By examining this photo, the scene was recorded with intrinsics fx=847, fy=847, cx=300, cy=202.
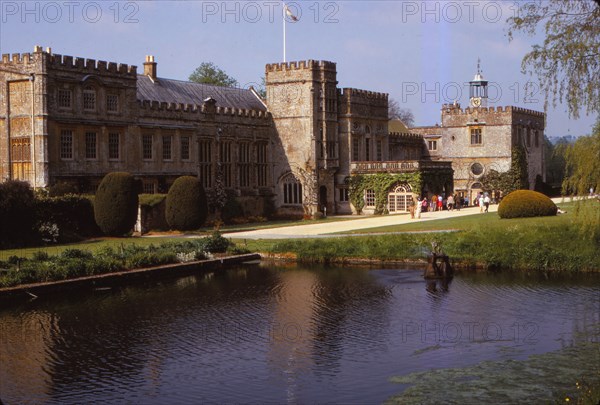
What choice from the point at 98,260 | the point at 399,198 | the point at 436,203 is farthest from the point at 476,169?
the point at 98,260

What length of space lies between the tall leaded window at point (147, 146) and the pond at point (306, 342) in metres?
18.9

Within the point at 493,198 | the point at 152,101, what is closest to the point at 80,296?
the point at 152,101

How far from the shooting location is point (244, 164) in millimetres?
48688

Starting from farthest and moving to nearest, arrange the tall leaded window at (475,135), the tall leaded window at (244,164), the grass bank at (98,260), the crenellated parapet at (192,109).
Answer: the tall leaded window at (475,135), the tall leaded window at (244,164), the crenellated parapet at (192,109), the grass bank at (98,260)

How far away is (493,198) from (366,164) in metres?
12.4

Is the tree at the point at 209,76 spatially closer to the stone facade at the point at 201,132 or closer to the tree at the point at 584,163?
the stone facade at the point at 201,132

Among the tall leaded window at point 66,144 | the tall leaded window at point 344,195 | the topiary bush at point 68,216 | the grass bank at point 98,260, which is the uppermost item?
the tall leaded window at point 66,144

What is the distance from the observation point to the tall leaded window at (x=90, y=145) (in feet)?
129

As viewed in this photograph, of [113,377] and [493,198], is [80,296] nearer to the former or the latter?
[113,377]

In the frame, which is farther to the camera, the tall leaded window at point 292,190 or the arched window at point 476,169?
the arched window at point 476,169

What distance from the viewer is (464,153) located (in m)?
60.6

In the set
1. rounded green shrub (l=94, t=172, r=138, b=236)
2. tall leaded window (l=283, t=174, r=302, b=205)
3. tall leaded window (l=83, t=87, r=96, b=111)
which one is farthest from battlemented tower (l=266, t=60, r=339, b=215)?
rounded green shrub (l=94, t=172, r=138, b=236)

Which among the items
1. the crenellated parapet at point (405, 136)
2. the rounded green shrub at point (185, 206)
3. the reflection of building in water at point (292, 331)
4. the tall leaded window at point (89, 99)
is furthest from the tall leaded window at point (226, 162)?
the reflection of building in water at point (292, 331)

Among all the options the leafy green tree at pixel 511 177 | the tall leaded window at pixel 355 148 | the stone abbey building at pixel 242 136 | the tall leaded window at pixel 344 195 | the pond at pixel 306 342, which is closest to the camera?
the pond at pixel 306 342
